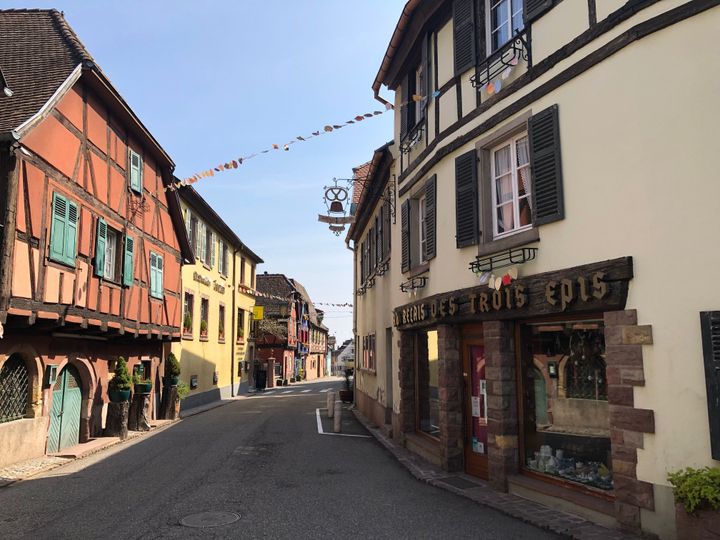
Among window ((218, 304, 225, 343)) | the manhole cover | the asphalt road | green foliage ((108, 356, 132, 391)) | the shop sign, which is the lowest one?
the asphalt road

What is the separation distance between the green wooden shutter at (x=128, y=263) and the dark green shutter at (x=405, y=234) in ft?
21.6

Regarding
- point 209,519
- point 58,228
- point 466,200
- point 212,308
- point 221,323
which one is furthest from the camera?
point 221,323

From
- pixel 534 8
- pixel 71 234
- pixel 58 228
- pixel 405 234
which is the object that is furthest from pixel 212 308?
pixel 534 8

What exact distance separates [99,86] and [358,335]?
13.1 m

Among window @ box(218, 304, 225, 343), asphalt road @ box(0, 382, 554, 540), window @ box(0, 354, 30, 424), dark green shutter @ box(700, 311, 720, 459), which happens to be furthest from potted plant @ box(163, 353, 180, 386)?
dark green shutter @ box(700, 311, 720, 459)

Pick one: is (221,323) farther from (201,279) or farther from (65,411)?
(65,411)

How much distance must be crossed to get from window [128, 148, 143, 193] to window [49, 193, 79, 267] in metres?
3.33

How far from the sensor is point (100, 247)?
12352mm

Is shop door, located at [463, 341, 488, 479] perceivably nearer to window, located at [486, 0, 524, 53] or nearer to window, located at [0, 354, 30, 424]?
window, located at [486, 0, 524, 53]

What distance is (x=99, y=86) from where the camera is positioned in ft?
40.6

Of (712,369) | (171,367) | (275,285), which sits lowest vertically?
(171,367)

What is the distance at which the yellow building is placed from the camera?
21359mm

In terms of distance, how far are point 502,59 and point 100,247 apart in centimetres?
892

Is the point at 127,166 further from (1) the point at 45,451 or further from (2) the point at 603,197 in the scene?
(2) the point at 603,197
